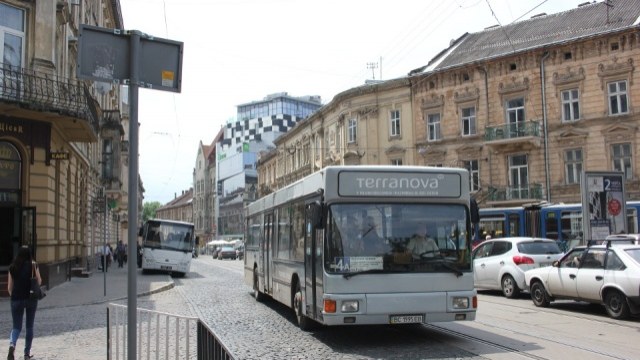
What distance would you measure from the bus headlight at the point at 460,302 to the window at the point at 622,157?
1112 inches

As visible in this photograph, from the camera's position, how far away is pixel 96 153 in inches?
1519

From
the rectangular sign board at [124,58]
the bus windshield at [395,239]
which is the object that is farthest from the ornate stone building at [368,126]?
the rectangular sign board at [124,58]

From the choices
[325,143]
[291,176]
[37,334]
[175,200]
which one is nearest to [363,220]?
[37,334]

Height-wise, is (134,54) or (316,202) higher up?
(134,54)

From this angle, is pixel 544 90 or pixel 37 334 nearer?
pixel 37 334

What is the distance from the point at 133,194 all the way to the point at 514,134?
1428 inches

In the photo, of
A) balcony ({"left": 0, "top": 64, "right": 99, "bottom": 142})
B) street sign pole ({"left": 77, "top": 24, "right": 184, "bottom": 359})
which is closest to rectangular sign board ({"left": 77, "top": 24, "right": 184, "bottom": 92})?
street sign pole ({"left": 77, "top": 24, "right": 184, "bottom": 359})

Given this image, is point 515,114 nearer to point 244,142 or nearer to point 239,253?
point 239,253

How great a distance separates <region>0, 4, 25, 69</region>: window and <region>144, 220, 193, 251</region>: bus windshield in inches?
558

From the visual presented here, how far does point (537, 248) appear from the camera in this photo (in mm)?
17203

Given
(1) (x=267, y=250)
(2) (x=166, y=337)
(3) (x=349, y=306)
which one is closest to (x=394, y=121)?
(1) (x=267, y=250)

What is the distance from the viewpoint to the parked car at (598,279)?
1212 cm

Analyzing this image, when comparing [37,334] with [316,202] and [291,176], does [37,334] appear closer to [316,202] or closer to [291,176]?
[316,202]

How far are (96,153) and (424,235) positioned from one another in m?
32.8
